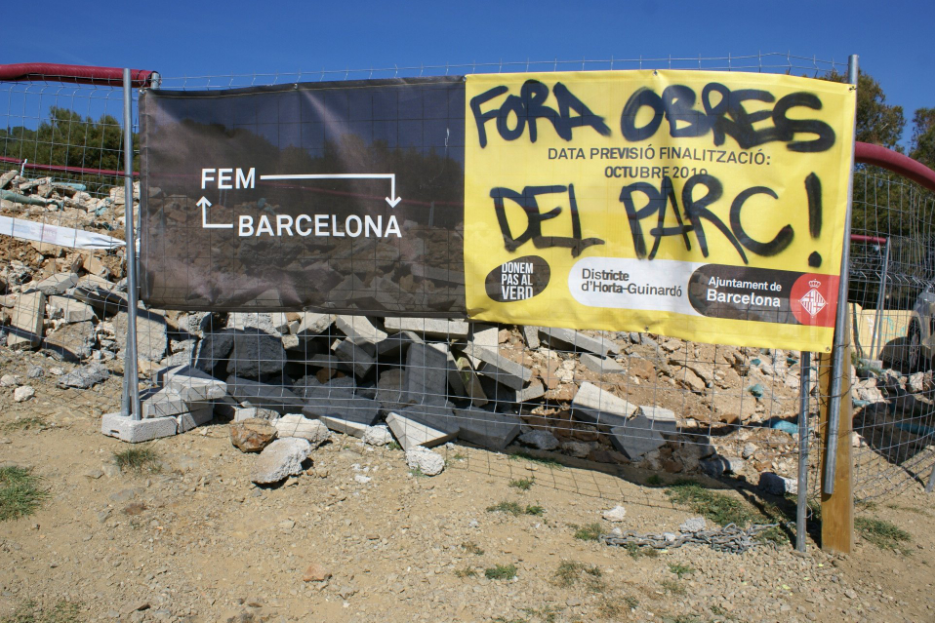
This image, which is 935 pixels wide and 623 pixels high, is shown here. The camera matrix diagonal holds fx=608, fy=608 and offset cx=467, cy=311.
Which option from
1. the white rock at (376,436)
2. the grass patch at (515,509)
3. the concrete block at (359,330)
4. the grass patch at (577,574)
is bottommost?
the grass patch at (577,574)

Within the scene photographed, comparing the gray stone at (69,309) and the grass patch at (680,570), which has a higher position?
the gray stone at (69,309)

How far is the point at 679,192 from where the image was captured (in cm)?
426

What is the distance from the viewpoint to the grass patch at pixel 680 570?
12.7 ft

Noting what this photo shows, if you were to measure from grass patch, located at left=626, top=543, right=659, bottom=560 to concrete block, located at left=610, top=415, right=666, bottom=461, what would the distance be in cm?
145

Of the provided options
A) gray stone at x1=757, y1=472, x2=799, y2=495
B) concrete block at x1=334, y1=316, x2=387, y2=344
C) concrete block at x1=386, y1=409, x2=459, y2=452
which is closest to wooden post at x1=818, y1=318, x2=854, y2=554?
gray stone at x1=757, y1=472, x2=799, y2=495

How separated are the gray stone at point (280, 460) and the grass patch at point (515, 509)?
1496 millimetres

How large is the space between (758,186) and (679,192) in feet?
1.69

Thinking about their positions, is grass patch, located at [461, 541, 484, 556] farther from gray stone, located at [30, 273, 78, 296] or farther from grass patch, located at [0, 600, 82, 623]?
gray stone, located at [30, 273, 78, 296]

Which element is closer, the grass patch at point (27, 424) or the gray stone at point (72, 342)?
the grass patch at point (27, 424)

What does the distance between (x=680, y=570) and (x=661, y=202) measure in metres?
2.46

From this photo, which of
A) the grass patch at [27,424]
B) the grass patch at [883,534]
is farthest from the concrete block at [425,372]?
the grass patch at [883,534]

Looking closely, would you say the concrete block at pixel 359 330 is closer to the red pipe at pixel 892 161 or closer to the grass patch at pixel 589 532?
the grass patch at pixel 589 532

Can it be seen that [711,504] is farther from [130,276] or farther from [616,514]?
[130,276]

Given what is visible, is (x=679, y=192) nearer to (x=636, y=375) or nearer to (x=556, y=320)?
(x=556, y=320)
